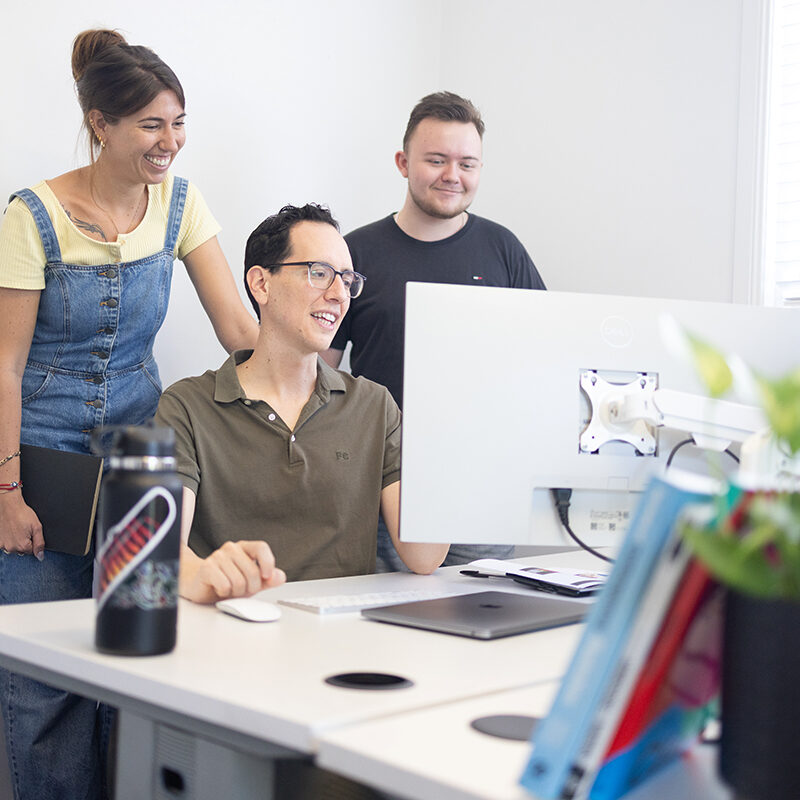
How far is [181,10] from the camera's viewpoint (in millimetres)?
2666

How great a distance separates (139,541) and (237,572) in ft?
1.18

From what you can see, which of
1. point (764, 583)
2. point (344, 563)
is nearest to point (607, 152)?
point (344, 563)

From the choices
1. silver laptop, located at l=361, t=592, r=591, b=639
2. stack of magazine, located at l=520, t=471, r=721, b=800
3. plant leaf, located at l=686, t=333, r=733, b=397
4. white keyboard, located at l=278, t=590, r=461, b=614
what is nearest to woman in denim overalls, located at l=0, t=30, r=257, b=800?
white keyboard, located at l=278, t=590, r=461, b=614

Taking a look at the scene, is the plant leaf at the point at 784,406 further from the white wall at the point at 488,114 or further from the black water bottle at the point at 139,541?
the white wall at the point at 488,114

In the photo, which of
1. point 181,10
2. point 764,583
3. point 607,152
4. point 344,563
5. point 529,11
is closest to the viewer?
point 764,583

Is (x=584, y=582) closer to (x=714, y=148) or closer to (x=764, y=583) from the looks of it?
(x=764, y=583)

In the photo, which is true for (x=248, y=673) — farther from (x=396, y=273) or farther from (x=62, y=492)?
(x=396, y=273)

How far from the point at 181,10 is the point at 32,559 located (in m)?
1.54

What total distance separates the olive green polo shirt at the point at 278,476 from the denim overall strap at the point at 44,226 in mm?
386

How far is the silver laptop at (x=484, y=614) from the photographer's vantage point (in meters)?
1.26

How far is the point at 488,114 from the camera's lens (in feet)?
11.1

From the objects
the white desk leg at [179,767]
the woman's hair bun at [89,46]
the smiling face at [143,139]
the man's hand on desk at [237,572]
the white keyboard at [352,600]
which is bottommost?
the white desk leg at [179,767]

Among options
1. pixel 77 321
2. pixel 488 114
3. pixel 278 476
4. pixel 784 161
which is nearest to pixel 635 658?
pixel 278 476

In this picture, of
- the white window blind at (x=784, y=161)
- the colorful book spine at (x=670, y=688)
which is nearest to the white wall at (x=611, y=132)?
the white window blind at (x=784, y=161)
